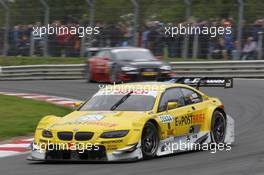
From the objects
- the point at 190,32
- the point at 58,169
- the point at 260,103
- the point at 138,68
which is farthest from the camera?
the point at 190,32

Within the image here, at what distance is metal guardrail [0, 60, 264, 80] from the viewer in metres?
27.0

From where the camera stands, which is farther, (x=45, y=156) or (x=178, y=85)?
(x=178, y=85)

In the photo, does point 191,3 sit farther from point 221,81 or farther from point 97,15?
Answer: point 221,81

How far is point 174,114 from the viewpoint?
1198 centimetres

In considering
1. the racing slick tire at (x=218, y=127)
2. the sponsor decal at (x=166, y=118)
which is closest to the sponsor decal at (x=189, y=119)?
the sponsor decal at (x=166, y=118)

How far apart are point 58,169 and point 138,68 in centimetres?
1553

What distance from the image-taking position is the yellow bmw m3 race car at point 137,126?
10.9 metres

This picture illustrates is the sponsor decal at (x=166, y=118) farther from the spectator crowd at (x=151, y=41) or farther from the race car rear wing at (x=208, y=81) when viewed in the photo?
the spectator crowd at (x=151, y=41)

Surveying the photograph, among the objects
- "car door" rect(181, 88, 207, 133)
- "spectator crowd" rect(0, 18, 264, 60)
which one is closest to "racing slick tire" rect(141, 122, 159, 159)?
"car door" rect(181, 88, 207, 133)

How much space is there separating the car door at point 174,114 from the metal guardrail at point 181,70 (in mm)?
14523

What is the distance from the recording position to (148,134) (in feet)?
37.1

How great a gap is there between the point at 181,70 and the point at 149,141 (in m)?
17.0

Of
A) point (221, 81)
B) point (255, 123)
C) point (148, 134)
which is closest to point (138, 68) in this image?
point (255, 123)

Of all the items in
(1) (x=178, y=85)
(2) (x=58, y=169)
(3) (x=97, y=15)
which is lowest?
(2) (x=58, y=169)
